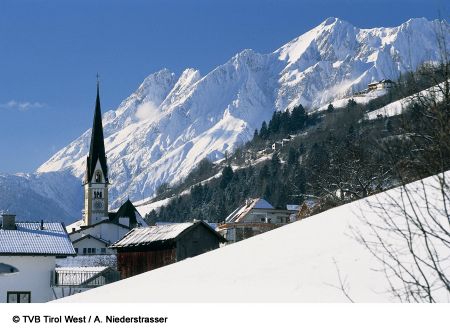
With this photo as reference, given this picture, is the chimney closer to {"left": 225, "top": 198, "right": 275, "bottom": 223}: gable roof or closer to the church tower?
{"left": 225, "top": 198, "right": 275, "bottom": 223}: gable roof

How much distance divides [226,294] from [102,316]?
8.00ft

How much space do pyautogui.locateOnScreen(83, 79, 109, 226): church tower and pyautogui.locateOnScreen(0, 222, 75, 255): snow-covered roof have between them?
306 feet

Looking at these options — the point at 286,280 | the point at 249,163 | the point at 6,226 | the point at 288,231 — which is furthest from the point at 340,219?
the point at 249,163

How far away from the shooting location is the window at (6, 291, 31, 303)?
36281mm

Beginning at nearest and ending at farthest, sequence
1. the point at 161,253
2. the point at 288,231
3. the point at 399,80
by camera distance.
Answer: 1. the point at 399,80
2. the point at 288,231
3. the point at 161,253

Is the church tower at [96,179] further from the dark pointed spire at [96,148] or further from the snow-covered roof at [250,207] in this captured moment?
the snow-covered roof at [250,207]

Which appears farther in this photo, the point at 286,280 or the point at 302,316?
the point at 286,280

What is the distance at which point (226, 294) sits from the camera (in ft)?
30.4

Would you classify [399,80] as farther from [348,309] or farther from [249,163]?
[249,163]

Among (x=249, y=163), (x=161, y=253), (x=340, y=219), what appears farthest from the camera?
(x=249, y=163)

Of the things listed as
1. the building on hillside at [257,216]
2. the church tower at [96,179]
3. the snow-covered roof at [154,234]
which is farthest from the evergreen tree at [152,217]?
the snow-covered roof at [154,234]

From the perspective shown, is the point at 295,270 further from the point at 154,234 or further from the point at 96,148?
the point at 96,148

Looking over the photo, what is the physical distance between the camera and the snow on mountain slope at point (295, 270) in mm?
8531

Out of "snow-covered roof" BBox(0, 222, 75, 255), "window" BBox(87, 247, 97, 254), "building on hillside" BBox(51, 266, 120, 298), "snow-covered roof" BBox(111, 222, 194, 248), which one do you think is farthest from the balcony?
"window" BBox(87, 247, 97, 254)
